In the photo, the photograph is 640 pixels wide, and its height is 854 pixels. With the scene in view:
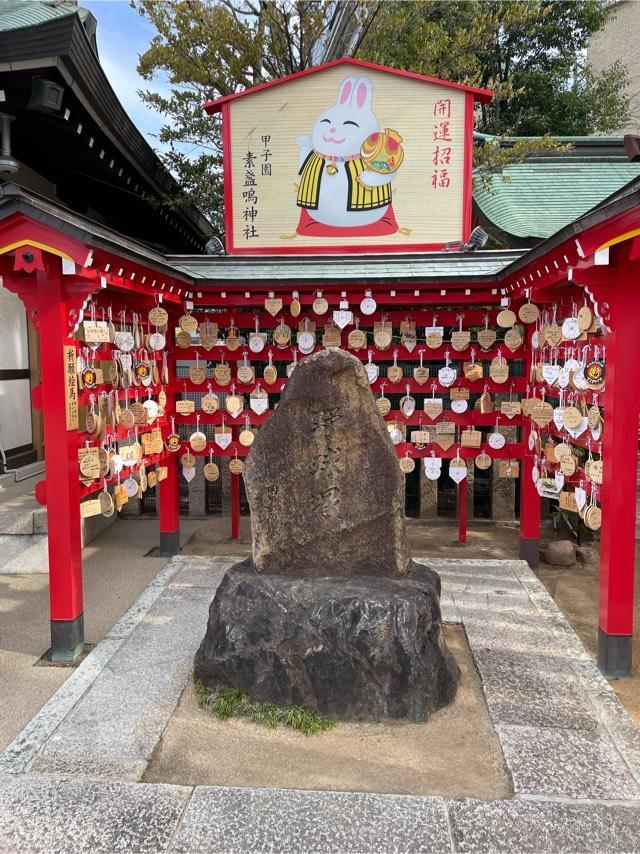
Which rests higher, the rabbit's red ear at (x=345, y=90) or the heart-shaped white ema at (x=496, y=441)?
the rabbit's red ear at (x=345, y=90)

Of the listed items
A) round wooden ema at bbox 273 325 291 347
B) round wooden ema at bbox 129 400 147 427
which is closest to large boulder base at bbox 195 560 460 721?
round wooden ema at bbox 129 400 147 427

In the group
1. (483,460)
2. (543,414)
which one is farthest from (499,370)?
(483,460)

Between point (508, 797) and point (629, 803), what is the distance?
59cm

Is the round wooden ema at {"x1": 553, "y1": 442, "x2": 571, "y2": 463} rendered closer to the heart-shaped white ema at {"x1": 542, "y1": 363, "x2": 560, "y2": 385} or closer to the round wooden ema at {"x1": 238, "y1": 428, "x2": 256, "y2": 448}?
the heart-shaped white ema at {"x1": 542, "y1": 363, "x2": 560, "y2": 385}

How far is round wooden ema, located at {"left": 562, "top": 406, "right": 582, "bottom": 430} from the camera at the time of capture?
4.90m

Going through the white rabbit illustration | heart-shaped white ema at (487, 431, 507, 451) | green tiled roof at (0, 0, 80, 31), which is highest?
green tiled roof at (0, 0, 80, 31)

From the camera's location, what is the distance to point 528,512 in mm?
6953

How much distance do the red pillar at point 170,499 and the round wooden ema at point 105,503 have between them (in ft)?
5.85

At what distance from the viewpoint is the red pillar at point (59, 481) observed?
177 inches

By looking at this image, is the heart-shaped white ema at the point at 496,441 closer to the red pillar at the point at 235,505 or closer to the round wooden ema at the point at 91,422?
the red pillar at the point at 235,505

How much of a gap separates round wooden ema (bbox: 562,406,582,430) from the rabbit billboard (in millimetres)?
2952

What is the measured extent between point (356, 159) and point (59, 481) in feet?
16.1

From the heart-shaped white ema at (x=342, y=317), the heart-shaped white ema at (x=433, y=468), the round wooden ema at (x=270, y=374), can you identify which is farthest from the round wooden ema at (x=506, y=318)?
the round wooden ema at (x=270, y=374)

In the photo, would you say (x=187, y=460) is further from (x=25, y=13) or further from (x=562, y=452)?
(x=25, y=13)
